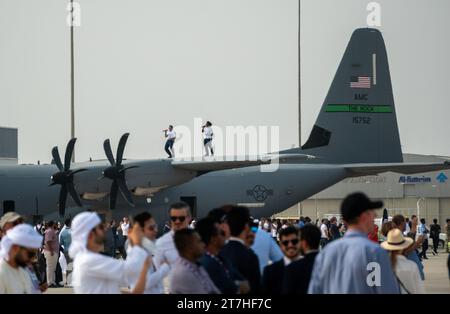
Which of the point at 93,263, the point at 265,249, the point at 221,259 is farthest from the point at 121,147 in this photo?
the point at 93,263

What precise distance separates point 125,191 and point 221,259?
20.7 metres

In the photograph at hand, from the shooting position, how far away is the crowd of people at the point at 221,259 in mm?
6723

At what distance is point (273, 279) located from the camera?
8.56m

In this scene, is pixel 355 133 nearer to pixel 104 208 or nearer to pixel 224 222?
pixel 104 208

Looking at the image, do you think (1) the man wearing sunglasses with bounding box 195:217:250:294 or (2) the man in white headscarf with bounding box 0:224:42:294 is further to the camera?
(2) the man in white headscarf with bounding box 0:224:42:294

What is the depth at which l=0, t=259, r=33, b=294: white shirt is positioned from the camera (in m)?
7.95

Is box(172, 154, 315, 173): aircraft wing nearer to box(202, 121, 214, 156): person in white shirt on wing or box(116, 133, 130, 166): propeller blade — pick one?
box(202, 121, 214, 156): person in white shirt on wing

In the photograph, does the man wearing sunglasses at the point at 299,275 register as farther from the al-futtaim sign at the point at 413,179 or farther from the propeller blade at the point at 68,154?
the al-futtaim sign at the point at 413,179

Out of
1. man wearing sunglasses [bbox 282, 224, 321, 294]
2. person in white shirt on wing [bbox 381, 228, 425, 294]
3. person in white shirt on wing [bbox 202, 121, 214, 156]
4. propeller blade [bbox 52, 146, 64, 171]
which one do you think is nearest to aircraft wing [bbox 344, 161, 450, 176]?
person in white shirt on wing [bbox 202, 121, 214, 156]

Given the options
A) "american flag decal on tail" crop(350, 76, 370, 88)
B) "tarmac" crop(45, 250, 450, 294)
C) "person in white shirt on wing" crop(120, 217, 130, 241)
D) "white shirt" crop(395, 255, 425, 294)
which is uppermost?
"american flag decal on tail" crop(350, 76, 370, 88)

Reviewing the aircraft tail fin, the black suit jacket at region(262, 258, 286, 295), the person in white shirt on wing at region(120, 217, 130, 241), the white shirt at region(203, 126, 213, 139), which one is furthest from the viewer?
the aircraft tail fin

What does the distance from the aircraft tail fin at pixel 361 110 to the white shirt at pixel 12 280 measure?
1083 inches

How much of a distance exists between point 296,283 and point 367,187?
4938 cm

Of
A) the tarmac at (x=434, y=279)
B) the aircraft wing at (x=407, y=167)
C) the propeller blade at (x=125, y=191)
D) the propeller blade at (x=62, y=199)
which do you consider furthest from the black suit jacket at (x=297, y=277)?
the aircraft wing at (x=407, y=167)
